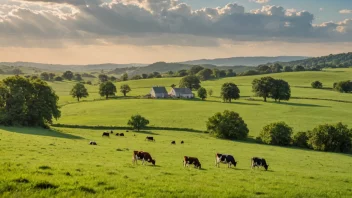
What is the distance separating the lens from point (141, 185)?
14.7m

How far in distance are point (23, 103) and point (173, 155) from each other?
124 feet

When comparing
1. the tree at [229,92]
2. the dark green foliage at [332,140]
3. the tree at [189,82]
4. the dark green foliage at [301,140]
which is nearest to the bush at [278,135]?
the dark green foliage at [301,140]

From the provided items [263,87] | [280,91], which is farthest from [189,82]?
[280,91]

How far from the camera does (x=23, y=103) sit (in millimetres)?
61031

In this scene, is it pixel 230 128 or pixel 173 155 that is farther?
pixel 230 128

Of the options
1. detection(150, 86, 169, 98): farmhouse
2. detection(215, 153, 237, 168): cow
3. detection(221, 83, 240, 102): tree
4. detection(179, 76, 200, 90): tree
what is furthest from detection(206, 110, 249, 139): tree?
detection(179, 76, 200, 90): tree

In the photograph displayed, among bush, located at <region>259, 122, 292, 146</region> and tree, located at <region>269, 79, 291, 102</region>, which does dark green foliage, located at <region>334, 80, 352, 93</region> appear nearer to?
tree, located at <region>269, 79, 291, 102</region>

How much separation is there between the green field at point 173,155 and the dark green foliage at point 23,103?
13.6 feet

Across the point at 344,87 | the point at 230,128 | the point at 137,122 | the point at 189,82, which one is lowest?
the point at 230,128

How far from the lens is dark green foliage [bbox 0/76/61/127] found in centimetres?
5956

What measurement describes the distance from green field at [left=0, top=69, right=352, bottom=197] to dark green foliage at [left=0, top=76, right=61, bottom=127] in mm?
4147

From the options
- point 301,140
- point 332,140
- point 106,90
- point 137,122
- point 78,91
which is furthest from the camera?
point 106,90

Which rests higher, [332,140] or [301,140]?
[332,140]

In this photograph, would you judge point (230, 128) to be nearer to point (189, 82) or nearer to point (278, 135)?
point (278, 135)
